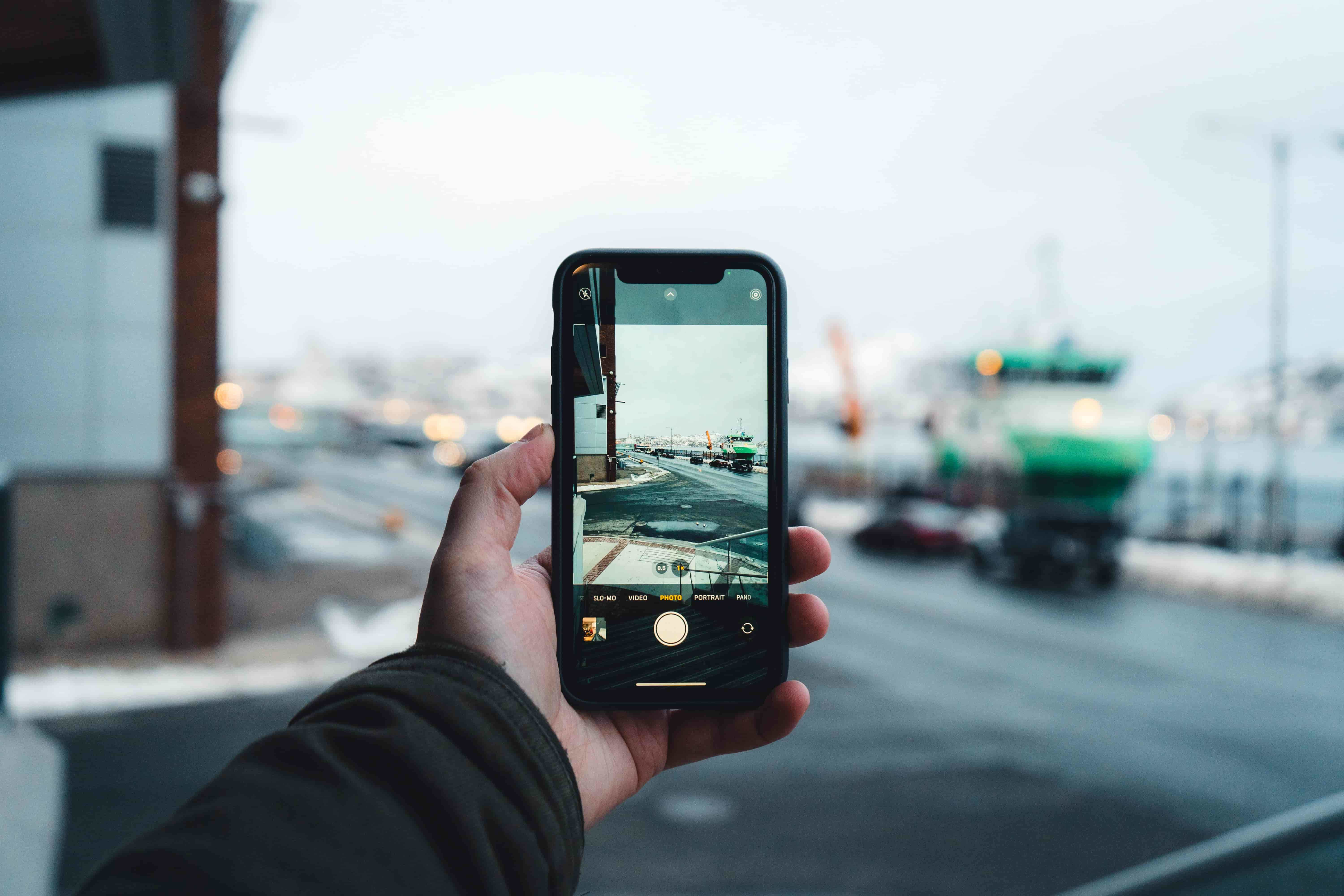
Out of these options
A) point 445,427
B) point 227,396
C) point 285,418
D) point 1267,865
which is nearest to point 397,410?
point 227,396

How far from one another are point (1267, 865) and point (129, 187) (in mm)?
9256

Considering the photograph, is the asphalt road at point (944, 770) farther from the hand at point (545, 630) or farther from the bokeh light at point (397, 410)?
the bokeh light at point (397, 410)

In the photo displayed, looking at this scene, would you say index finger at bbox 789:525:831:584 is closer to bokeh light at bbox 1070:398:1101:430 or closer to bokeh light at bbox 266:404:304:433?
bokeh light at bbox 1070:398:1101:430

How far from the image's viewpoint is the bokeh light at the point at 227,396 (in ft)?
27.7

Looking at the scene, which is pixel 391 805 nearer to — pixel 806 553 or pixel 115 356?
pixel 806 553

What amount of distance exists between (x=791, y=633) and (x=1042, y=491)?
24138mm

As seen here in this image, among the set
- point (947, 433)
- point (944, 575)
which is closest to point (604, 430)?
point (944, 575)

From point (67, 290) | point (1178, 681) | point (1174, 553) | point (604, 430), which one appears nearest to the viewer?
point (604, 430)

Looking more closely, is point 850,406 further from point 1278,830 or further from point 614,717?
point 614,717

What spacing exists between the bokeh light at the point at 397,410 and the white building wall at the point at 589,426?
818cm

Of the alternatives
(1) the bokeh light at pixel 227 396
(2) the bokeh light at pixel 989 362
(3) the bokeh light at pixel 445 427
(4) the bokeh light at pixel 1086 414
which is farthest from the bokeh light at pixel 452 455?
(2) the bokeh light at pixel 989 362

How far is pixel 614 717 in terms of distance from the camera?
150cm

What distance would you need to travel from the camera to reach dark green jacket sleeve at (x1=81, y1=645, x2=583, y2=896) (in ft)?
2.75

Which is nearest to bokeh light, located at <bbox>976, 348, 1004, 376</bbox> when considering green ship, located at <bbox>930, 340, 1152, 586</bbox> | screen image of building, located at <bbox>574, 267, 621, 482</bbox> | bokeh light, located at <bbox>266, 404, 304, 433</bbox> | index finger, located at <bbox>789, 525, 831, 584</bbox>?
green ship, located at <bbox>930, 340, 1152, 586</bbox>
